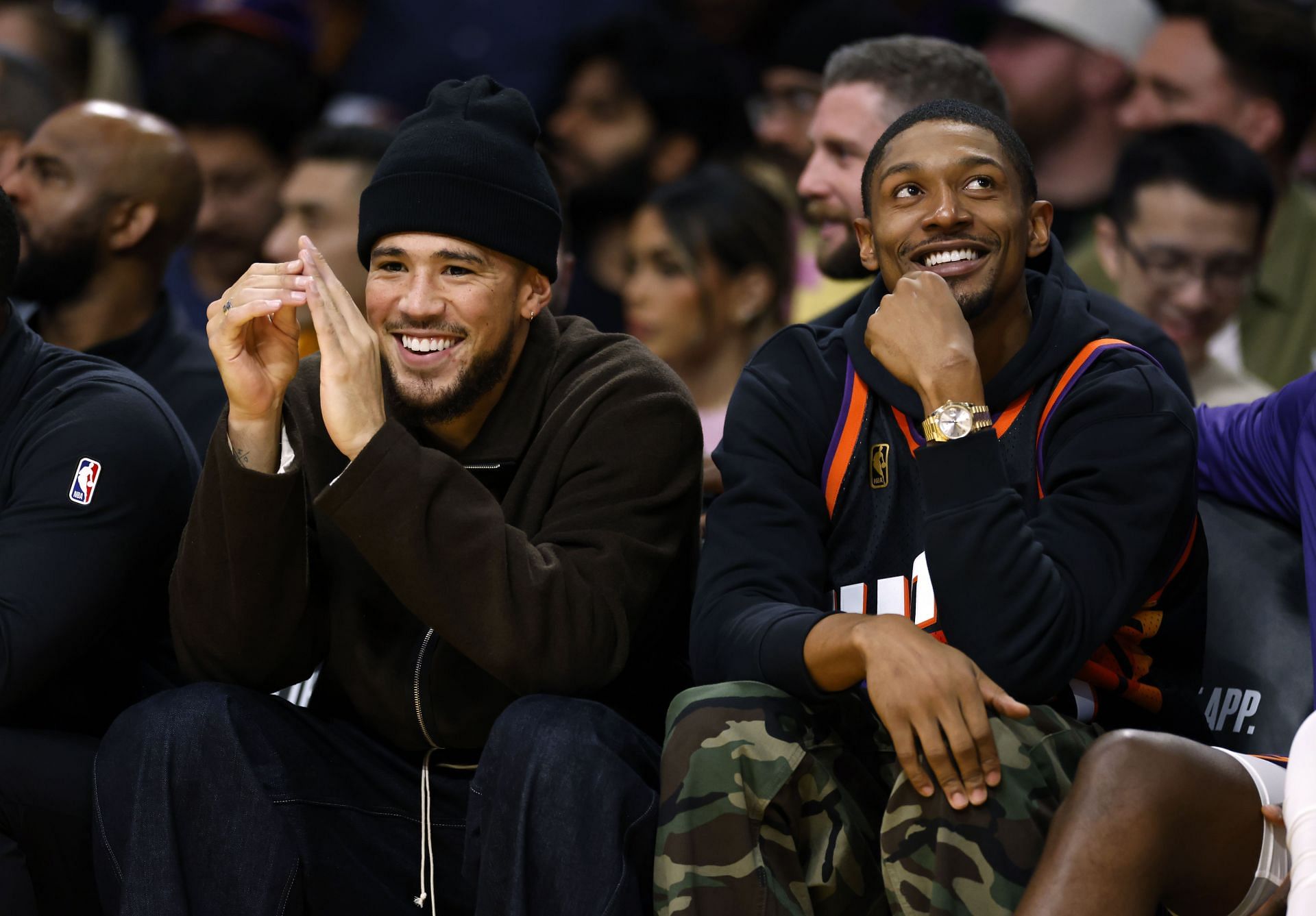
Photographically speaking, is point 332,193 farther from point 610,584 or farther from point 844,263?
point 610,584

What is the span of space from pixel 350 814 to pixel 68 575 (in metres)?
0.68

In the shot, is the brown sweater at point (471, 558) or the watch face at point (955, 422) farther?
the brown sweater at point (471, 558)

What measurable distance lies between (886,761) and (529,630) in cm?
63

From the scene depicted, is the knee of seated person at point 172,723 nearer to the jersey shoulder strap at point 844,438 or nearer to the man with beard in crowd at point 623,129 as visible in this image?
the jersey shoulder strap at point 844,438

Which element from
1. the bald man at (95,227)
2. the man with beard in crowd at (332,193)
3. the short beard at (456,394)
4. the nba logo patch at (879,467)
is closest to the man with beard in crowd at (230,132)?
the man with beard in crowd at (332,193)

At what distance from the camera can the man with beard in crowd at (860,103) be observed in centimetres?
453

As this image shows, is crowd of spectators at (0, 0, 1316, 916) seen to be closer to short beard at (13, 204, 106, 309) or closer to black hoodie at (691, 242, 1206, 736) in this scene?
black hoodie at (691, 242, 1206, 736)

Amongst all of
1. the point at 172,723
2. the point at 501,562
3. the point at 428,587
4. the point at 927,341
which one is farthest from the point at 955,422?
the point at 172,723

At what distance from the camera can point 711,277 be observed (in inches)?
209

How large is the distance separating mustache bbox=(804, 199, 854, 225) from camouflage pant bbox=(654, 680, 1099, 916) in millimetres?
2129

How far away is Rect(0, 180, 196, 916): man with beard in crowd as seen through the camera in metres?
3.16

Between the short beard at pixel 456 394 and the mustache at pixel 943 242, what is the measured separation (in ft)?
2.50

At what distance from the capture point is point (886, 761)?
2914 mm

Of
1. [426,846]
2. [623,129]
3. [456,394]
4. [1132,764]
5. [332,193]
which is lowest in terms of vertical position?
[426,846]
